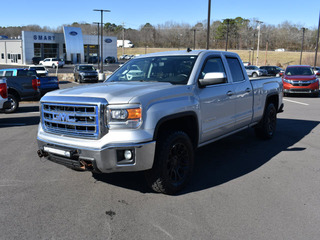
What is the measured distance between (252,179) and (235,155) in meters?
1.35

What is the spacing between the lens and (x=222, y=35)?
140 meters

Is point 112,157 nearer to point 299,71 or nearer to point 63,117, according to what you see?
point 63,117

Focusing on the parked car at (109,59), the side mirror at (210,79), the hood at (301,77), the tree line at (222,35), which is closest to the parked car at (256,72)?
the hood at (301,77)

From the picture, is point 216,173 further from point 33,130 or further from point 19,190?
point 33,130

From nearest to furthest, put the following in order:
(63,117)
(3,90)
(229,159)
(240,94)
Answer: (63,117) → (240,94) → (229,159) → (3,90)

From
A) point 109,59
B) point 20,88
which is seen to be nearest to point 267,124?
point 20,88

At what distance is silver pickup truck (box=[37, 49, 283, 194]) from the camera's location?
3.72 metres

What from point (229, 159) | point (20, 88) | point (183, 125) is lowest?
point (229, 159)

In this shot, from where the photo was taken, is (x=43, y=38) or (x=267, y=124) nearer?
(x=267, y=124)

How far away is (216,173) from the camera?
516 cm

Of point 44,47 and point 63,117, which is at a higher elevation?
point 44,47

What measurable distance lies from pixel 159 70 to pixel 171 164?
1596 millimetres

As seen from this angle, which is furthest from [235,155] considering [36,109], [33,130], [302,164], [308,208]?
[36,109]

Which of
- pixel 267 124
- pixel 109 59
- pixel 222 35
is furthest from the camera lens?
pixel 222 35
